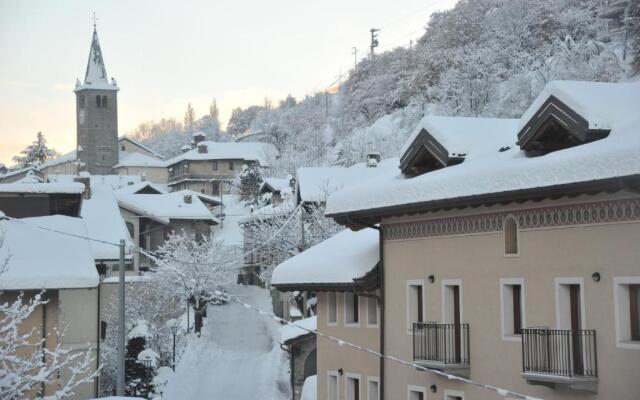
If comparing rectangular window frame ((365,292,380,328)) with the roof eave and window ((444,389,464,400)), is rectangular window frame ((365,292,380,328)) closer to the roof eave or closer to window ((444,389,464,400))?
the roof eave

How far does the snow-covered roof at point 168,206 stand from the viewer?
74.2 meters

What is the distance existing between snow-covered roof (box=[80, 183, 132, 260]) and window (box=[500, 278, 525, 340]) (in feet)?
67.9

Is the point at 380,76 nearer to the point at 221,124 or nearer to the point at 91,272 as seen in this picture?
the point at 91,272

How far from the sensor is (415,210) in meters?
20.7

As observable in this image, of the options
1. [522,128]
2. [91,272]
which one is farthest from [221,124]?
[522,128]

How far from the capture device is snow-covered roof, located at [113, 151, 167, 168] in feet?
431

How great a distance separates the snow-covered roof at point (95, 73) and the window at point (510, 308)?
400 feet

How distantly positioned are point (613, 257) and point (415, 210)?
568 cm

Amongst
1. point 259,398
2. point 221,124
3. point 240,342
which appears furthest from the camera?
point 221,124

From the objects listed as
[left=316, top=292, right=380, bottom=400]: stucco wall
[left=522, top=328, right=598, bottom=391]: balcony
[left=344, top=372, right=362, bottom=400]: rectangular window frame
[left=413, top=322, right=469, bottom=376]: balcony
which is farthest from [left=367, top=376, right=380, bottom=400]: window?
[left=522, top=328, right=598, bottom=391]: balcony

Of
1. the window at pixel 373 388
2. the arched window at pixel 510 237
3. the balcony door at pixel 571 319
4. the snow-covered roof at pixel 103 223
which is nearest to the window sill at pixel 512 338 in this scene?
the balcony door at pixel 571 319

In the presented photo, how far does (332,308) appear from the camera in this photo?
Answer: 85.9ft

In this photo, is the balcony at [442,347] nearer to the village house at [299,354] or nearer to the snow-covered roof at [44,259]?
the snow-covered roof at [44,259]

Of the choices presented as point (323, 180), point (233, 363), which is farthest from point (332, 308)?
point (323, 180)
